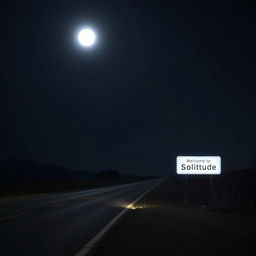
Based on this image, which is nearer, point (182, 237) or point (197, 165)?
point (182, 237)

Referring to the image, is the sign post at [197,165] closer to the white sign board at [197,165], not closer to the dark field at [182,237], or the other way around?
the white sign board at [197,165]

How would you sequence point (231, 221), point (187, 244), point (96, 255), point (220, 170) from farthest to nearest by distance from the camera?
point (220, 170) → point (231, 221) → point (187, 244) → point (96, 255)

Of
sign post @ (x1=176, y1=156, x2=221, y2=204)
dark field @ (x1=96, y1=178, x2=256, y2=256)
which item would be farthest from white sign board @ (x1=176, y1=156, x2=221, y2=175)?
dark field @ (x1=96, y1=178, x2=256, y2=256)

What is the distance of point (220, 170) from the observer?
28438 millimetres

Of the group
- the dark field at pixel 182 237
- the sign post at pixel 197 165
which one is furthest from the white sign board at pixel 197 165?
the dark field at pixel 182 237

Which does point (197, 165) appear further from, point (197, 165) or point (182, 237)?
point (182, 237)

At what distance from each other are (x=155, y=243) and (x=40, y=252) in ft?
9.22

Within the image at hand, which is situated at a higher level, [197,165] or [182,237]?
[197,165]

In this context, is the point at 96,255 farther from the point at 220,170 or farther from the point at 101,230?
the point at 220,170

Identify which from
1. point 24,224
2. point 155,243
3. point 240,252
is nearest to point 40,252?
point 155,243

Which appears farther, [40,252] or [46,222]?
[46,222]

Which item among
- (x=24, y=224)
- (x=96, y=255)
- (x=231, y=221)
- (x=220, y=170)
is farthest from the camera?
(x=220, y=170)

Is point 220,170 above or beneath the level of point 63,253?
above

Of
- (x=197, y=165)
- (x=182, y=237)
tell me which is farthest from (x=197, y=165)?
(x=182, y=237)
